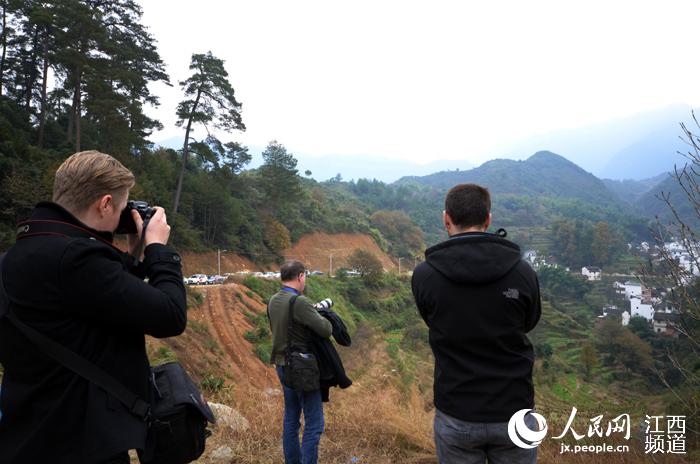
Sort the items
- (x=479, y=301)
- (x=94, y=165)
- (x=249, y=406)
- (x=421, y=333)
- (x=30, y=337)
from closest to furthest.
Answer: (x=30, y=337) < (x=94, y=165) < (x=479, y=301) < (x=249, y=406) < (x=421, y=333)

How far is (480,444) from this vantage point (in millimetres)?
1770

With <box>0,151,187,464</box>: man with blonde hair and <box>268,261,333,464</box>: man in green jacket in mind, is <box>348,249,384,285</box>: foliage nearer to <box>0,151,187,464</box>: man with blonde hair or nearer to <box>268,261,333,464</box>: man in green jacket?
<box>268,261,333,464</box>: man in green jacket

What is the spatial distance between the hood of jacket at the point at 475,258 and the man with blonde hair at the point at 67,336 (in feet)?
3.48

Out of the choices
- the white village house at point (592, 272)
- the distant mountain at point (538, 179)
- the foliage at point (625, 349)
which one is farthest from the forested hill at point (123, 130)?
the distant mountain at point (538, 179)

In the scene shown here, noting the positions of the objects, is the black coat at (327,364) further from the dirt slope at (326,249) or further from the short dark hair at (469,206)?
the dirt slope at (326,249)

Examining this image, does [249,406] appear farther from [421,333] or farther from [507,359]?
[421,333]

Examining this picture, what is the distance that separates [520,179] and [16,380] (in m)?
161

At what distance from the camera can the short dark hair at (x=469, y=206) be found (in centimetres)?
191

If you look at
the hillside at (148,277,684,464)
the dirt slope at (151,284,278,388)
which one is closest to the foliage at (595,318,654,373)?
the hillside at (148,277,684,464)

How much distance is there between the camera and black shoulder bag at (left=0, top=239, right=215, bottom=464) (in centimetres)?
131

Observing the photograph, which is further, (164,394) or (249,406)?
(249,406)

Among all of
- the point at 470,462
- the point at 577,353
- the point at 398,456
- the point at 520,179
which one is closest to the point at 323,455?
the point at 398,456

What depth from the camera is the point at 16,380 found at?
53.2 inches

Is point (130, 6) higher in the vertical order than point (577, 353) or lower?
higher
